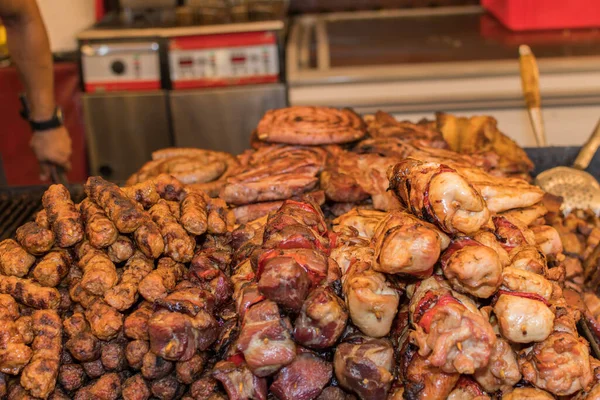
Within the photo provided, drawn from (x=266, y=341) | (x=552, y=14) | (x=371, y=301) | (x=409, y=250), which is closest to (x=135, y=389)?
(x=266, y=341)

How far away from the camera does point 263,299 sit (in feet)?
5.20

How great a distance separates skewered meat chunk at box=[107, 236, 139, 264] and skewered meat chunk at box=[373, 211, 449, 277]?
682 mm

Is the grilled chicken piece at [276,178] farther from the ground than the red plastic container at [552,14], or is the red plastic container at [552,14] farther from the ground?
the red plastic container at [552,14]

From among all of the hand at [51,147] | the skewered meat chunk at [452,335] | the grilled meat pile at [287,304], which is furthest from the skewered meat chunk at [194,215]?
the hand at [51,147]

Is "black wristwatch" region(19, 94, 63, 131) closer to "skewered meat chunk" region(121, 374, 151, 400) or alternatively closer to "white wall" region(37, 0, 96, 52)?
"white wall" region(37, 0, 96, 52)

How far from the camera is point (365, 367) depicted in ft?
5.07

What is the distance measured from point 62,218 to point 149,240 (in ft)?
0.87

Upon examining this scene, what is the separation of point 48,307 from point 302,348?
68cm

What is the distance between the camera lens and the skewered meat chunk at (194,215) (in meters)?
1.87

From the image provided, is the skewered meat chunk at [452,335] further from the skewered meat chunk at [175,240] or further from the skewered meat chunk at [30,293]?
the skewered meat chunk at [30,293]

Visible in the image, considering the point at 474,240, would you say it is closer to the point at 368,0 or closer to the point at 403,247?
the point at 403,247

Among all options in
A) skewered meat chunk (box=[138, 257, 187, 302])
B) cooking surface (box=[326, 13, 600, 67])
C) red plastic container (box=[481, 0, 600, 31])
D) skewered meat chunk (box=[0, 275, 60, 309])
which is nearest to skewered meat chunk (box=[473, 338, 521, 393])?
skewered meat chunk (box=[138, 257, 187, 302])

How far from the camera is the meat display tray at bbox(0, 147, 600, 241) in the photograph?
7.93 feet

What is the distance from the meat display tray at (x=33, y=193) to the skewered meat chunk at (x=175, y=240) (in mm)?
720
